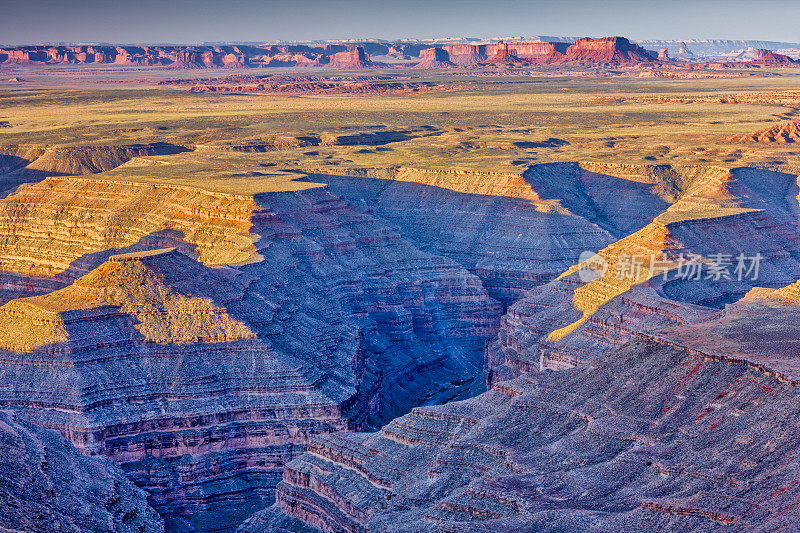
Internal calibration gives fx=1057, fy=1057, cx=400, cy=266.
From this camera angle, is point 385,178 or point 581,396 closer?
point 581,396

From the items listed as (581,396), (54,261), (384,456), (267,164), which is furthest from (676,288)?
(267,164)

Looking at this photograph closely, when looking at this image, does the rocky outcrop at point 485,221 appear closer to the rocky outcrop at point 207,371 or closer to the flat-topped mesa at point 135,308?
the rocky outcrop at point 207,371

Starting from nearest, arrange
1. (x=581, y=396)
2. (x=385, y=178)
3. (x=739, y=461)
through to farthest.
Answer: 1. (x=739, y=461)
2. (x=581, y=396)
3. (x=385, y=178)

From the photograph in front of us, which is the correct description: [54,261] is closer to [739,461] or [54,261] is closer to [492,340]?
[492,340]

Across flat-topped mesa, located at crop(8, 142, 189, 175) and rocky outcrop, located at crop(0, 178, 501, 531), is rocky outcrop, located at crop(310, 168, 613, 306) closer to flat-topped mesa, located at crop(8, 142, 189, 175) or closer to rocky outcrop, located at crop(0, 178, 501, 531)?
rocky outcrop, located at crop(0, 178, 501, 531)

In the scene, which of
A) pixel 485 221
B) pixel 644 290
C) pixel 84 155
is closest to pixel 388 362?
pixel 644 290

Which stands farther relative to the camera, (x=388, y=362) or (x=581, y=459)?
(x=388, y=362)

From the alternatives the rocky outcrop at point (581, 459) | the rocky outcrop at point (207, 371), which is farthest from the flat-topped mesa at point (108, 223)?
the rocky outcrop at point (581, 459)

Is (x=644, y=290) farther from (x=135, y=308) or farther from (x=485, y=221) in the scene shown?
(x=485, y=221)
